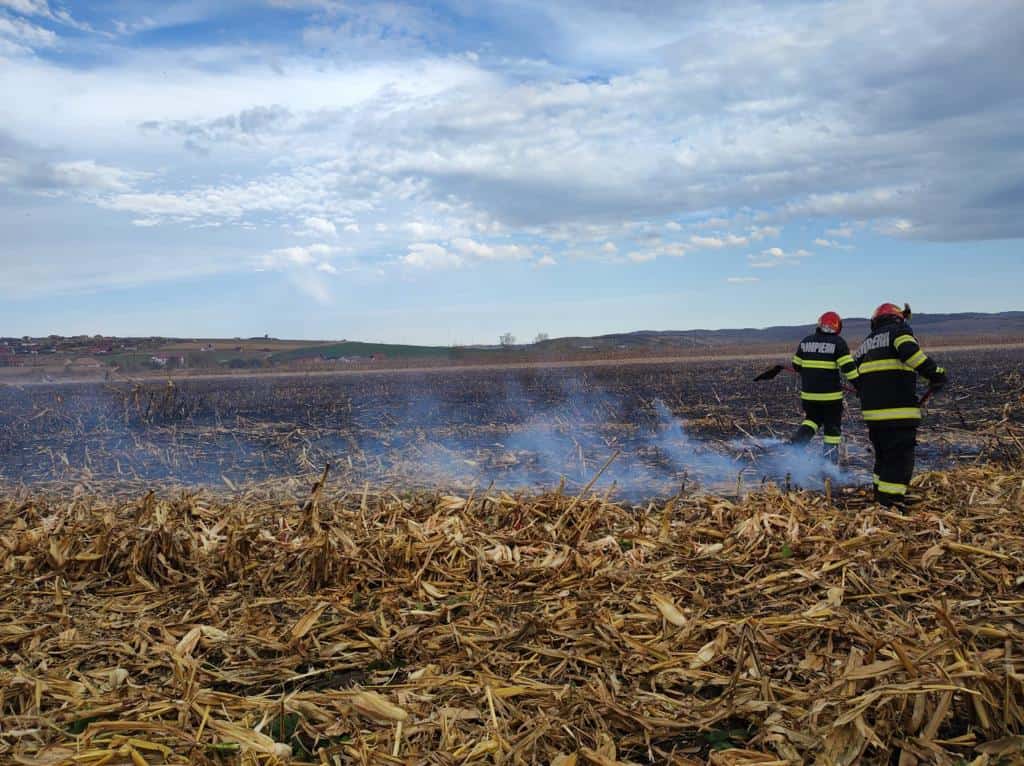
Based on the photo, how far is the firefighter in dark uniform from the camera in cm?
904

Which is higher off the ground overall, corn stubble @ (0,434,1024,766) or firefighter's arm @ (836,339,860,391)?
firefighter's arm @ (836,339,860,391)

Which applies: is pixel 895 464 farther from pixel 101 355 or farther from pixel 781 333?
pixel 781 333

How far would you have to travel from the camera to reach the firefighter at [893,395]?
22.9 ft

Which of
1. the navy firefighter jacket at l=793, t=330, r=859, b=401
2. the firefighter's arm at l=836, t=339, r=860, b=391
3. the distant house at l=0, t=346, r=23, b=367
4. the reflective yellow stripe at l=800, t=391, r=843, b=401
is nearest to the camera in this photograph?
the firefighter's arm at l=836, t=339, r=860, b=391

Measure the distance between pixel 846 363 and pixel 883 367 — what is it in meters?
1.54

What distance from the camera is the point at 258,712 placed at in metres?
3.67

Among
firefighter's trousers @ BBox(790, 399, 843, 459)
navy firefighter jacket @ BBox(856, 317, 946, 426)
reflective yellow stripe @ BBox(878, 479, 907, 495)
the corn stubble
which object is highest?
navy firefighter jacket @ BBox(856, 317, 946, 426)

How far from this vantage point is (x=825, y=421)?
934 centimetres

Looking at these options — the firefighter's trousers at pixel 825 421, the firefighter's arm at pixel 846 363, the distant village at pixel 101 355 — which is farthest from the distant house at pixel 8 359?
the firefighter's arm at pixel 846 363

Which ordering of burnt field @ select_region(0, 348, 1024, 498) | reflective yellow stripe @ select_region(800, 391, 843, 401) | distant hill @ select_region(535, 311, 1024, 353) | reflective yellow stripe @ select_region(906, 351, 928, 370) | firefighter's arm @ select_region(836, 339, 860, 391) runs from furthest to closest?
distant hill @ select_region(535, 311, 1024, 353) < burnt field @ select_region(0, 348, 1024, 498) < reflective yellow stripe @ select_region(800, 391, 843, 401) < firefighter's arm @ select_region(836, 339, 860, 391) < reflective yellow stripe @ select_region(906, 351, 928, 370)

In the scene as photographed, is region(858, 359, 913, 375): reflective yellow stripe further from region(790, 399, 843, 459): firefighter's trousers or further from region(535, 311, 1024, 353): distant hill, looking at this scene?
region(535, 311, 1024, 353): distant hill

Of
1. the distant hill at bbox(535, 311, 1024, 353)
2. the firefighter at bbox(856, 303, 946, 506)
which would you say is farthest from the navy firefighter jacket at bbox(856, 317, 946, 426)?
the distant hill at bbox(535, 311, 1024, 353)

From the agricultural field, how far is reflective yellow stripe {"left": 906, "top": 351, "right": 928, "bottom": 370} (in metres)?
1.33

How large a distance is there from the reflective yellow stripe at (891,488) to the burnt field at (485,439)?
127cm
